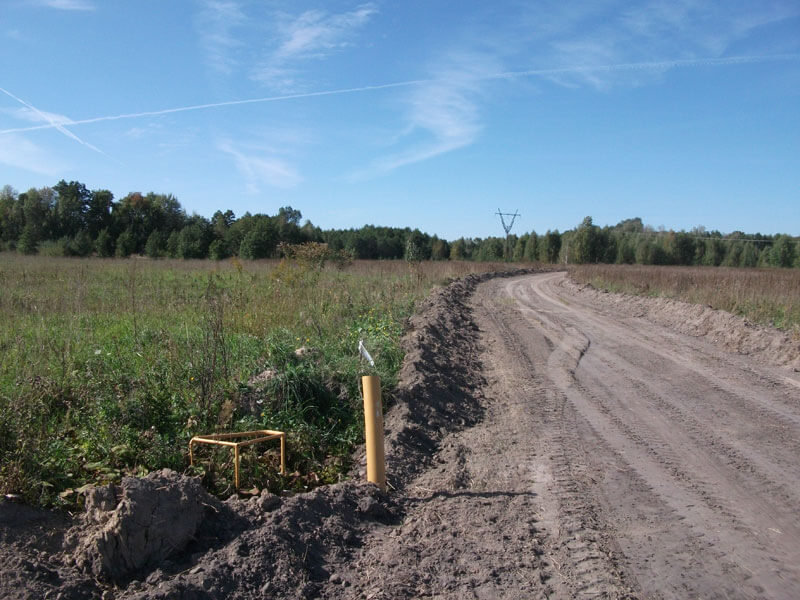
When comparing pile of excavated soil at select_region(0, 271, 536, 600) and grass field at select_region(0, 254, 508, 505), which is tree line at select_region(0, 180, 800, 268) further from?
pile of excavated soil at select_region(0, 271, 536, 600)

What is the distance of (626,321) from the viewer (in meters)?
15.6

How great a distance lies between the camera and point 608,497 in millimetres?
4723

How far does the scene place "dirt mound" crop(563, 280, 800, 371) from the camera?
10.3 meters

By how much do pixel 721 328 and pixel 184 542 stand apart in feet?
41.0

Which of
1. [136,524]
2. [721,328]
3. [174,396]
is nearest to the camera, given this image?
[136,524]

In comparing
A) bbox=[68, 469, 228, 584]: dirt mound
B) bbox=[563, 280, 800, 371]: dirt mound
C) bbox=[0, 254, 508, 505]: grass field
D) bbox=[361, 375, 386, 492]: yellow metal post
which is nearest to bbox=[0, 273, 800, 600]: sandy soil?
bbox=[68, 469, 228, 584]: dirt mound

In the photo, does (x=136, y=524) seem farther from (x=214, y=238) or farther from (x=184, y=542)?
(x=214, y=238)

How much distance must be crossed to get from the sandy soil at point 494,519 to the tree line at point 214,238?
65.1ft

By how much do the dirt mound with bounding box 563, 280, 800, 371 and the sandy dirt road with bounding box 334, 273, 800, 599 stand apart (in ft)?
4.73

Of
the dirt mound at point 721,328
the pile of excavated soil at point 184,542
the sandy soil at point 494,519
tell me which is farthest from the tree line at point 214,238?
the pile of excavated soil at point 184,542

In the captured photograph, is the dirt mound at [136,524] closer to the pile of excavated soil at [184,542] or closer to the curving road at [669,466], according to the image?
the pile of excavated soil at [184,542]

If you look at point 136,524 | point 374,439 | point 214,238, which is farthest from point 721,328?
point 214,238

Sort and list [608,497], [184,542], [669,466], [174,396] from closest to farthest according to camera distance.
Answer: [184,542]
[608,497]
[669,466]
[174,396]

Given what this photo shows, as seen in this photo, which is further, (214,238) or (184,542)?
(214,238)
